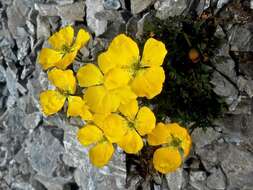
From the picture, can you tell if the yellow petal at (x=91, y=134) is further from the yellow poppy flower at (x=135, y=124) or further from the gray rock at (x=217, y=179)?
the gray rock at (x=217, y=179)

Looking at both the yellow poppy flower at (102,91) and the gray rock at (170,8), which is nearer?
the yellow poppy flower at (102,91)

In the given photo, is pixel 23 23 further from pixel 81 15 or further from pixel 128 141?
pixel 128 141

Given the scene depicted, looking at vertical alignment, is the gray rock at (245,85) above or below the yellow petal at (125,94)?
below

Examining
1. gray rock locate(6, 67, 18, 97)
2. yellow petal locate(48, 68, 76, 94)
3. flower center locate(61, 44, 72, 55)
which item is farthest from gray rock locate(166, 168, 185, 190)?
gray rock locate(6, 67, 18, 97)

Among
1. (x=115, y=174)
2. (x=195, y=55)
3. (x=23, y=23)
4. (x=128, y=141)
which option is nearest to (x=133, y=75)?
(x=128, y=141)

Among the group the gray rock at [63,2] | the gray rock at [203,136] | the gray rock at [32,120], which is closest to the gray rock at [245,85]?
the gray rock at [203,136]

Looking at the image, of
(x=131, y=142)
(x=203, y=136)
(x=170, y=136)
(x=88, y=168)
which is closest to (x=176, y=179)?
(x=203, y=136)

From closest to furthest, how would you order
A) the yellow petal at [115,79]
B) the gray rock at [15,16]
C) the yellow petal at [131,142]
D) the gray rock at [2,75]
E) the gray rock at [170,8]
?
the yellow petal at [115,79]
the yellow petal at [131,142]
the gray rock at [170,8]
the gray rock at [15,16]
the gray rock at [2,75]
